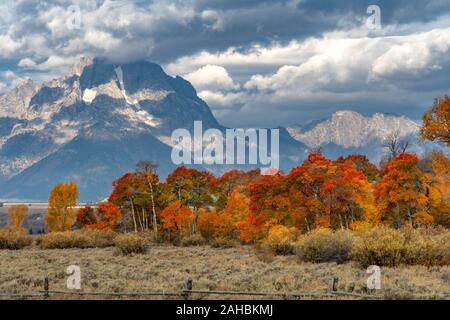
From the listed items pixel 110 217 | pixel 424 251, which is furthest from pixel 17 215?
pixel 424 251

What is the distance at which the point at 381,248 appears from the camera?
2948 centimetres

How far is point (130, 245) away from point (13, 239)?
64.5ft

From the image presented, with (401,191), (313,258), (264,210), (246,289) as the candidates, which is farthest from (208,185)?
(246,289)

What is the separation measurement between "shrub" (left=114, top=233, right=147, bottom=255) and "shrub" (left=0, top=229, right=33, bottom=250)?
737 inches

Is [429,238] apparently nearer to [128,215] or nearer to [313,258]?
[313,258]

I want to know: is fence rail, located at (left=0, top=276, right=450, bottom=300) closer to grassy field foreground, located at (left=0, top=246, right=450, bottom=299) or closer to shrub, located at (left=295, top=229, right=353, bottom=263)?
grassy field foreground, located at (left=0, top=246, right=450, bottom=299)

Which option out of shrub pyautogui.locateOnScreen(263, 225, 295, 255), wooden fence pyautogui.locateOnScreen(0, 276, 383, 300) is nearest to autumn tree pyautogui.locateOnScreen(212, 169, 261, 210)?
shrub pyautogui.locateOnScreen(263, 225, 295, 255)

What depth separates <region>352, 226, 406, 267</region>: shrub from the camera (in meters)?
29.4

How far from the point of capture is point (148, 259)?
41.8m

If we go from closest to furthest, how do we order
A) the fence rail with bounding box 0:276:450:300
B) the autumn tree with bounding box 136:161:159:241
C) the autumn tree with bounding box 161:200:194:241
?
the fence rail with bounding box 0:276:450:300 → the autumn tree with bounding box 136:161:159:241 → the autumn tree with bounding box 161:200:194:241

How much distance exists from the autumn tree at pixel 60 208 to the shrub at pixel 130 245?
54.1 meters

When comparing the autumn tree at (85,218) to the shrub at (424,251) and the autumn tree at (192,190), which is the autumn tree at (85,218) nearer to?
the autumn tree at (192,190)

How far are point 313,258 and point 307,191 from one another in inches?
707

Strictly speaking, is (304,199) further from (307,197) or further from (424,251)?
(424,251)
